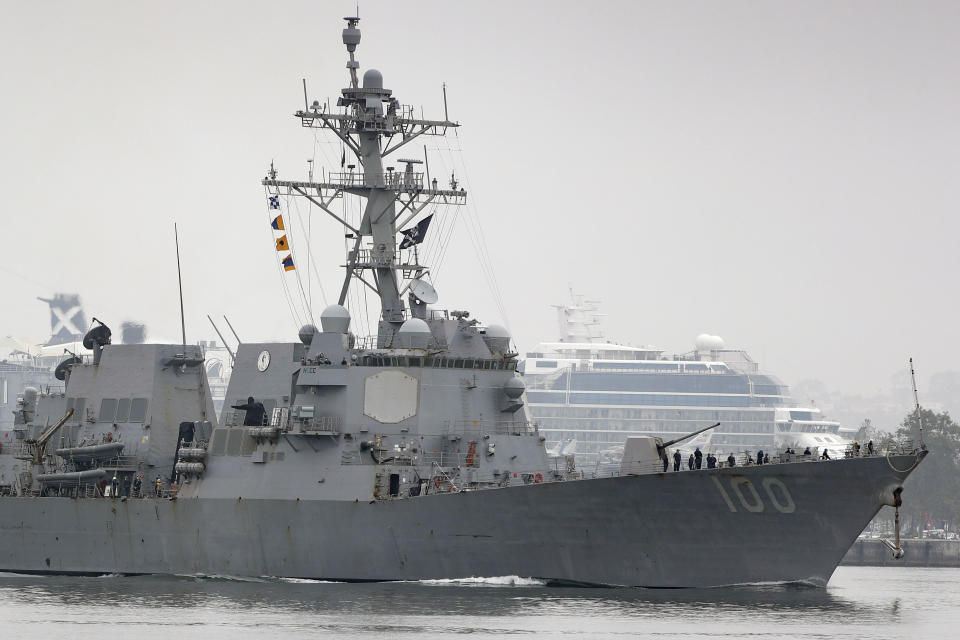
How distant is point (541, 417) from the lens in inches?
4198

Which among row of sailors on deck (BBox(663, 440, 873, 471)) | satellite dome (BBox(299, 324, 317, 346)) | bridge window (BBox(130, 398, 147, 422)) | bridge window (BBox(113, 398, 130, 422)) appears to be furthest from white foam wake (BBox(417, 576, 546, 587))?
bridge window (BBox(113, 398, 130, 422))

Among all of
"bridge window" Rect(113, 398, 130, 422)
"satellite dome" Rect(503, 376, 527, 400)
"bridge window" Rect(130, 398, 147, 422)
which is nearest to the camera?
"satellite dome" Rect(503, 376, 527, 400)

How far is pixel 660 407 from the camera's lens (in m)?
105

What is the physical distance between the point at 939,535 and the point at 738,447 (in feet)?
109

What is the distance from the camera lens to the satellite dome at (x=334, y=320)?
33.6 metres

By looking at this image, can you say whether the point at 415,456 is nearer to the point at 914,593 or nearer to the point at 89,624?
the point at 89,624

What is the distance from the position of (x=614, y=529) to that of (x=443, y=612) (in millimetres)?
3967

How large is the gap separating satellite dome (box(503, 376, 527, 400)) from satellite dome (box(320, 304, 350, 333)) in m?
3.69

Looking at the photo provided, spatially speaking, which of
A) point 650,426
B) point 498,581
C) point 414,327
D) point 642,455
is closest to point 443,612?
point 498,581

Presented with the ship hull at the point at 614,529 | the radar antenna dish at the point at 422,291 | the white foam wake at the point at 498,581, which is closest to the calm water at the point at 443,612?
the white foam wake at the point at 498,581

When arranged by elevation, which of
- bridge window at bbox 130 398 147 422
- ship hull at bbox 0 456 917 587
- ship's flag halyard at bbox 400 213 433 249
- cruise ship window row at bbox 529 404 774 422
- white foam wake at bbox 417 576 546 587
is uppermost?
cruise ship window row at bbox 529 404 774 422

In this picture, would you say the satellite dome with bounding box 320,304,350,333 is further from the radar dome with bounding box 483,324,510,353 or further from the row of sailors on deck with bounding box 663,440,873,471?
the row of sailors on deck with bounding box 663,440,873,471

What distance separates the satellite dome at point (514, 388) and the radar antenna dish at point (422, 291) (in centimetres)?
247

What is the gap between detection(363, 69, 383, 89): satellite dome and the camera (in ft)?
116
